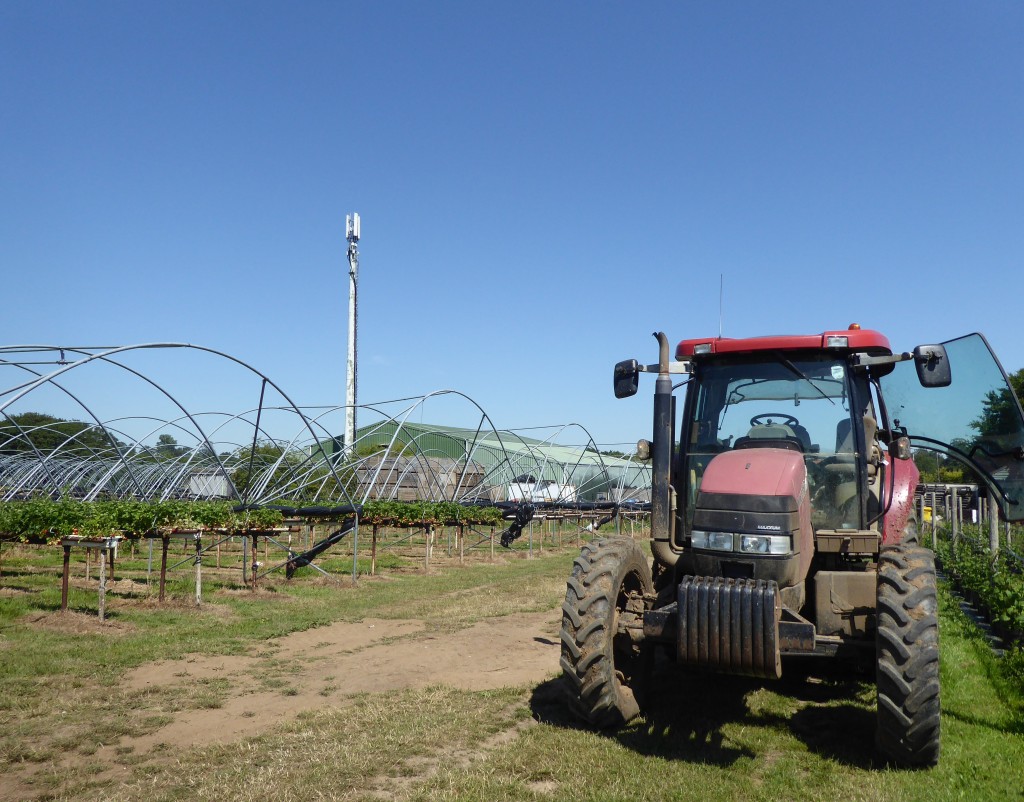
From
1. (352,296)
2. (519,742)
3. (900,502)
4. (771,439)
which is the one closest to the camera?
(519,742)

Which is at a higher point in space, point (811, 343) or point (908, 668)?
point (811, 343)

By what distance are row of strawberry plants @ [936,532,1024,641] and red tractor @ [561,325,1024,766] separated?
135 inches

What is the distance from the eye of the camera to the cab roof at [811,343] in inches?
227

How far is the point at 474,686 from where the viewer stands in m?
7.51

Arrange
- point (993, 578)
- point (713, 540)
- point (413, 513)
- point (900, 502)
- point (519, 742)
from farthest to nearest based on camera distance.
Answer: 1. point (413, 513)
2. point (993, 578)
3. point (900, 502)
4. point (519, 742)
5. point (713, 540)

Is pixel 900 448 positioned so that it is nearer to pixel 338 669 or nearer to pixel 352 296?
pixel 338 669

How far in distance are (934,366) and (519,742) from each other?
3859mm

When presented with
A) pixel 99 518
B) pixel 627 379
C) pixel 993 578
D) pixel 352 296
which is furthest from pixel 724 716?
pixel 352 296

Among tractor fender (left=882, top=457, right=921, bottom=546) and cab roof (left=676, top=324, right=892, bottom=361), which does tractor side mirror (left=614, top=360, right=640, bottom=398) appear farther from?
tractor fender (left=882, top=457, right=921, bottom=546)

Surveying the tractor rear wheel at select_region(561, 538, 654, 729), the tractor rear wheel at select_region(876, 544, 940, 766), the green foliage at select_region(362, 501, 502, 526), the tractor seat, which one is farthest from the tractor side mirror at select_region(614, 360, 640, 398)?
the green foliage at select_region(362, 501, 502, 526)

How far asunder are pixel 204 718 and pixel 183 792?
1957mm

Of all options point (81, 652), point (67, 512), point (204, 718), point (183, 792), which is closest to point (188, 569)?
point (67, 512)

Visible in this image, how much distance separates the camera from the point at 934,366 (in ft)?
17.7

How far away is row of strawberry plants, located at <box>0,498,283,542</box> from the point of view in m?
11.6
